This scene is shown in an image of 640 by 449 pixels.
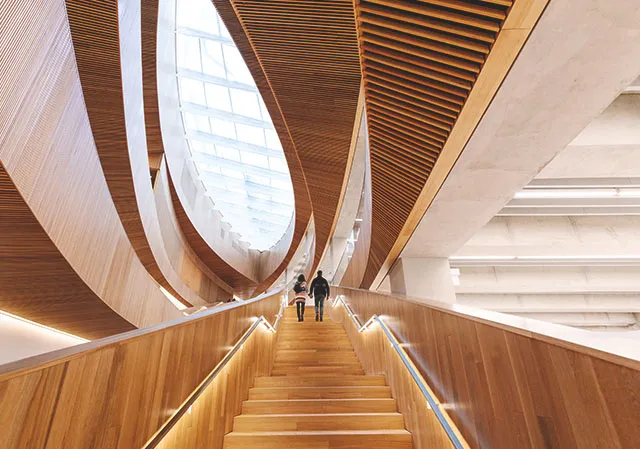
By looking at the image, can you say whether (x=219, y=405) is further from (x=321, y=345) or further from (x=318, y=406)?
(x=321, y=345)

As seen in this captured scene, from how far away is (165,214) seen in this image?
9672 millimetres

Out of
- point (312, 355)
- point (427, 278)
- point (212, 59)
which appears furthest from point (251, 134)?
point (312, 355)

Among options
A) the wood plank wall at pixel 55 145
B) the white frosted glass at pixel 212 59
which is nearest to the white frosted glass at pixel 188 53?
the white frosted glass at pixel 212 59

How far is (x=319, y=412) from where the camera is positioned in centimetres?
295

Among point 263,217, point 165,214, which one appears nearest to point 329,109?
point 165,214

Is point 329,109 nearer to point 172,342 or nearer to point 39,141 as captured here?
point 39,141

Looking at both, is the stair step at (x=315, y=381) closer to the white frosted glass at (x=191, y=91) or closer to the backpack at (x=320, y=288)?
the backpack at (x=320, y=288)

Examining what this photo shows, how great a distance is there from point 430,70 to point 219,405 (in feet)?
8.75

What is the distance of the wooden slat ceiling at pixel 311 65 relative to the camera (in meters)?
3.09

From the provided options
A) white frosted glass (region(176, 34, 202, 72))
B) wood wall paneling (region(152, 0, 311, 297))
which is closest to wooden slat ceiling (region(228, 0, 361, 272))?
wood wall paneling (region(152, 0, 311, 297))

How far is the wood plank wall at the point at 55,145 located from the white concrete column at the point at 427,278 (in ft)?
13.6

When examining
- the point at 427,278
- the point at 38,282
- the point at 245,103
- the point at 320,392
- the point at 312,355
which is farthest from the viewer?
the point at 245,103

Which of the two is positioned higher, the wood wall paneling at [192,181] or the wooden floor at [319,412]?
A: the wood wall paneling at [192,181]

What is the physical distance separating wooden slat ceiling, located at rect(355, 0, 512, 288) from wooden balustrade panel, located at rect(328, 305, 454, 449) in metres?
1.69
